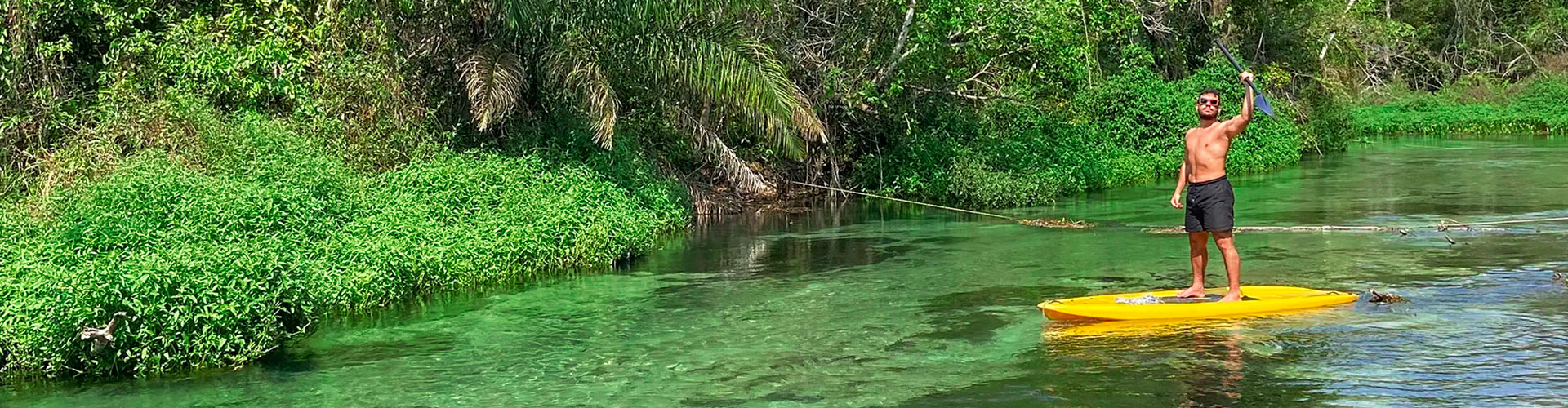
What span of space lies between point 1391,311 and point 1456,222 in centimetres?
548

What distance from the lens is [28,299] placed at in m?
7.77

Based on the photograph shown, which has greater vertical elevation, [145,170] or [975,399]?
[145,170]

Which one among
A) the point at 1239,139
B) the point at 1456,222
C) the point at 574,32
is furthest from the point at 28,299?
the point at 1239,139

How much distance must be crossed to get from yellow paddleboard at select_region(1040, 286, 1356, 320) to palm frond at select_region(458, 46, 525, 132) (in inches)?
235

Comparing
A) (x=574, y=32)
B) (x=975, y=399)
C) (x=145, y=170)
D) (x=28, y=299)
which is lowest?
(x=975, y=399)

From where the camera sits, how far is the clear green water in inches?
294

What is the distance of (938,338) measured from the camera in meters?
9.02

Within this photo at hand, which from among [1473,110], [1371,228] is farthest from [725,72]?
[1473,110]

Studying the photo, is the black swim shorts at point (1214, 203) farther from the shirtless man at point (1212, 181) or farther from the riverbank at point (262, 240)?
the riverbank at point (262, 240)

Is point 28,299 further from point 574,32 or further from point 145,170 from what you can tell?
point 574,32

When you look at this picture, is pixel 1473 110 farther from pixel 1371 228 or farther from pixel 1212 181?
pixel 1212 181

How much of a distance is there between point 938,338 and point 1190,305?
4.87 feet

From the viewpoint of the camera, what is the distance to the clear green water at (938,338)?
7.46 m

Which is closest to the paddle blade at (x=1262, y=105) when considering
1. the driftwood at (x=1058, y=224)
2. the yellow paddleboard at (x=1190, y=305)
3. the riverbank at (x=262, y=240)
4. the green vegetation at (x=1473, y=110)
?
the yellow paddleboard at (x=1190, y=305)
